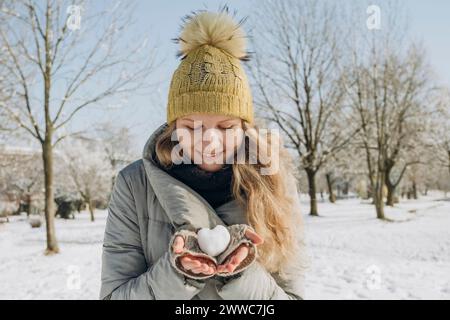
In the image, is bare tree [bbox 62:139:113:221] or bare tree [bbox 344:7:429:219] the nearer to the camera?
bare tree [bbox 344:7:429:219]

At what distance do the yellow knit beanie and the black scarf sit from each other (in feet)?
0.65

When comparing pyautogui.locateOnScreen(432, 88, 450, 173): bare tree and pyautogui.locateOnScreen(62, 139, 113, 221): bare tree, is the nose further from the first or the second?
pyautogui.locateOnScreen(62, 139, 113, 221): bare tree

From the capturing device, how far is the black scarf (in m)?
1.26

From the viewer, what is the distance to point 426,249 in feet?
25.8

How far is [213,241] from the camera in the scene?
970 mm

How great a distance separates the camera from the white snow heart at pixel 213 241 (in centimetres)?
97

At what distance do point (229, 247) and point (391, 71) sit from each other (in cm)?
1529

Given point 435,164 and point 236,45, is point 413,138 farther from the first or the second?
point 236,45

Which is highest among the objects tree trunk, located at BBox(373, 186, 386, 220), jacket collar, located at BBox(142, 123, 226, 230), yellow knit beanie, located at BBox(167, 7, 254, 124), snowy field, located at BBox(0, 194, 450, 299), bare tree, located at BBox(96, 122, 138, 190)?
bare tree, located at BBox(96, 122, 138, 190)

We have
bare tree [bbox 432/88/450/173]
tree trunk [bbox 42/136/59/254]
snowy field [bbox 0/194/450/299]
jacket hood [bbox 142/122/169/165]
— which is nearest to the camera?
jacket hood [bbox 142/122/169/165]

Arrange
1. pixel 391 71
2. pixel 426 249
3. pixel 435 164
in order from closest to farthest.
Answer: pixel 426 249 < pixel 391 71 < pixel 435 164

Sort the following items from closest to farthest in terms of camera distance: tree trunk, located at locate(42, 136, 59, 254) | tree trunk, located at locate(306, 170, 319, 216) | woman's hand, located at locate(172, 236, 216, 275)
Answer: woman's hand, located at locate(172, 236, 216, 275) → tree trunk, located at locate(42, 136, 59, 254) → tree trunk, located at locate(306, 170, 319, 216)

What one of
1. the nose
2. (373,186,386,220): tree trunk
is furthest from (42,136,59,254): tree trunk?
(373,186,386,220): tree trunk
